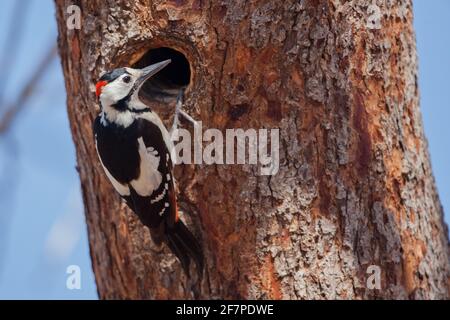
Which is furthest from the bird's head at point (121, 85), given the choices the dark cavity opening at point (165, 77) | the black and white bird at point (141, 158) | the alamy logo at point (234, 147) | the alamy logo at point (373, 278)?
the alamy logo at point (373, 278)

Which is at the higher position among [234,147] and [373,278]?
[234,147]

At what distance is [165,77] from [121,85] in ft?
1.77

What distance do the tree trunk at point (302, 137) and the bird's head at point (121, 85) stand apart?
0.09m

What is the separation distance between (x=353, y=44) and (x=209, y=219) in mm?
1007

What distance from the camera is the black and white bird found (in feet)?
11.1

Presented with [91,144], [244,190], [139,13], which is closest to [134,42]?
[139,13]

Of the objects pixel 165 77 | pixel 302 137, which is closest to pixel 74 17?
pixel 165 77

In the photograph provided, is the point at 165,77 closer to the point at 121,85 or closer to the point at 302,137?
the point at 121,85

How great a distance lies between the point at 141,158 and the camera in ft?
11.6

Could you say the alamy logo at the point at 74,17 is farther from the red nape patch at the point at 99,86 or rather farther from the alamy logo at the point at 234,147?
the alamy logo at the point at 234,147

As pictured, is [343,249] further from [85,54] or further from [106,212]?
[85,54]

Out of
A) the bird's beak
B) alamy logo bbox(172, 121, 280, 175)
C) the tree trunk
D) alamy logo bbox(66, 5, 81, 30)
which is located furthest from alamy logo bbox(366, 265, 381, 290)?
alamy logo bbox(66, 5, 81, 30)

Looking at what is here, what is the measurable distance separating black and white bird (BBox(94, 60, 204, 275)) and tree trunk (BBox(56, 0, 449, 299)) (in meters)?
0.09

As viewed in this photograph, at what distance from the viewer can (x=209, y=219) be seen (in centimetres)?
339
